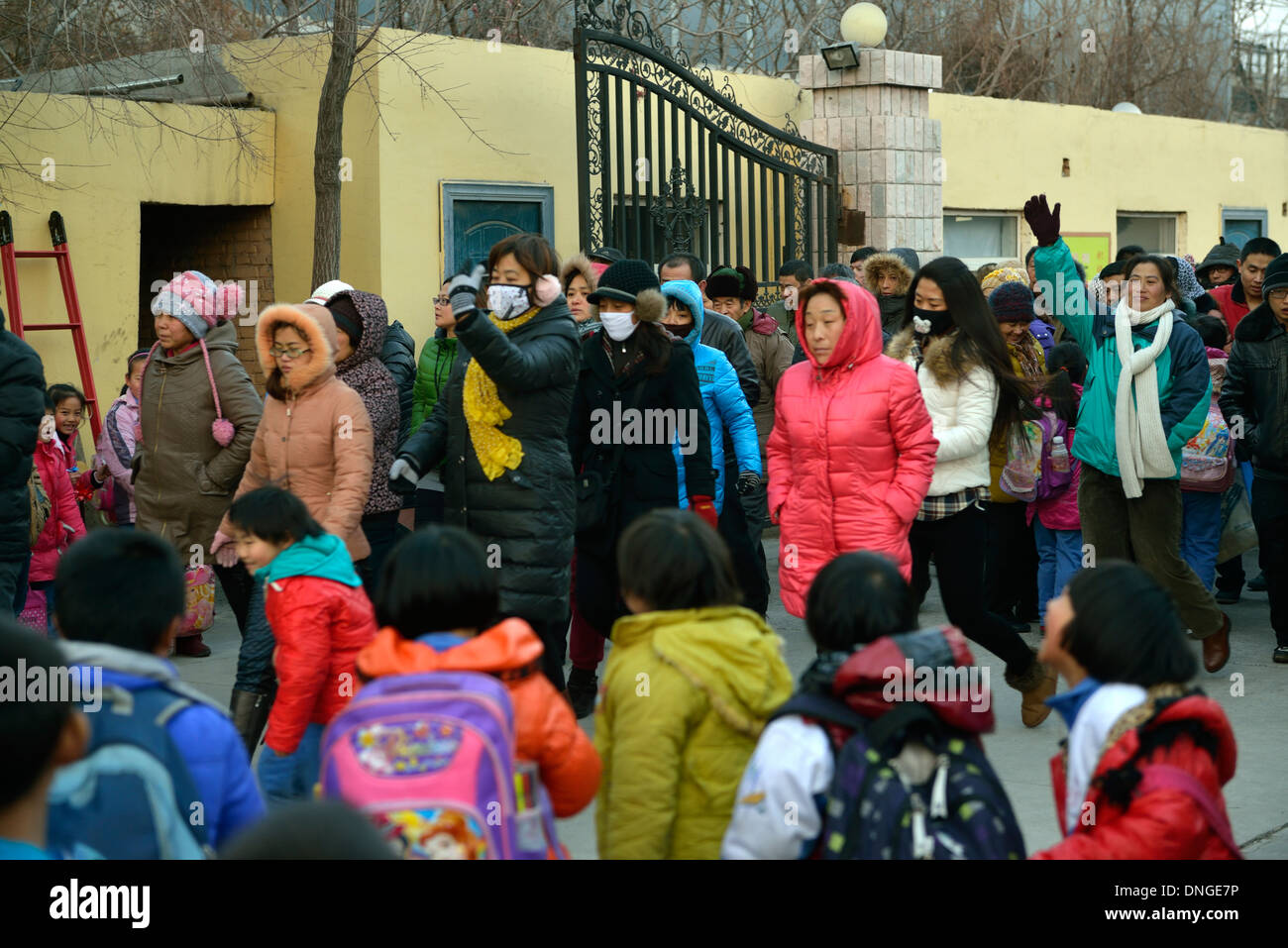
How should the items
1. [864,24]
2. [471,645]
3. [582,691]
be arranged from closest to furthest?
[471,645], [582,691], [864,24]

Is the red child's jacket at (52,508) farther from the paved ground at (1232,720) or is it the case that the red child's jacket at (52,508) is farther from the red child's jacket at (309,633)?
the red child's jacket at (309,633)

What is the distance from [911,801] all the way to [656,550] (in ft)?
2.81

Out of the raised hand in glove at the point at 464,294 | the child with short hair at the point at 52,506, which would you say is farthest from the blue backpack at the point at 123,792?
the child with short hair at the point at 52,506

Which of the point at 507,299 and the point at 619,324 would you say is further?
the point at 619,324

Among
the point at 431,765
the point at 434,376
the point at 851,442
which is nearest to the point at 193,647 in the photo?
the point at 434,376

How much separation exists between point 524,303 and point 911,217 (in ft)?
25.6

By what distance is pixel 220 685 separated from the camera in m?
6.95

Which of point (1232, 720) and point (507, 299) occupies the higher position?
point (507, 299)

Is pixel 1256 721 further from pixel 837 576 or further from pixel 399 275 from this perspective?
pixel 399 275

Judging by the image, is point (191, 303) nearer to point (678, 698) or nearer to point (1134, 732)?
point (678, 698)

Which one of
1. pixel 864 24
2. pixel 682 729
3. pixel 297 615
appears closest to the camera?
pixel 682 729

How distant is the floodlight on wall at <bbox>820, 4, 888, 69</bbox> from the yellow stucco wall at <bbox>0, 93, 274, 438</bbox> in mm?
4840

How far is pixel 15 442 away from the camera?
18.4 ft

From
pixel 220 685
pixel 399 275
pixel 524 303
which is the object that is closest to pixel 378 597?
pixel 524 303
